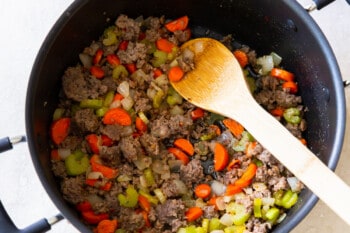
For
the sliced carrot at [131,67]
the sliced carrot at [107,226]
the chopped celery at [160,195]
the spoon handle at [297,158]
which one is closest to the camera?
the spoon handle at [297,158]

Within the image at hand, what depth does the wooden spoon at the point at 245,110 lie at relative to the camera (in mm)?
2059

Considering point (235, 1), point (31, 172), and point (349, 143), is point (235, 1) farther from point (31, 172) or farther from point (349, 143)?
point (31, 172)

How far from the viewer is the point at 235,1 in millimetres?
2539

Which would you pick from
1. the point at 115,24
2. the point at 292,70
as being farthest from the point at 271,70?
the point at 115,24

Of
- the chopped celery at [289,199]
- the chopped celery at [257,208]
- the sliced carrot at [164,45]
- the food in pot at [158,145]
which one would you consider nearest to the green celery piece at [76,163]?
the food in pot at [158,145]

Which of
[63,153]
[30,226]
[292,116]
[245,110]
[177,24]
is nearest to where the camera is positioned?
[30,226]

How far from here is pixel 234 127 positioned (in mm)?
2568

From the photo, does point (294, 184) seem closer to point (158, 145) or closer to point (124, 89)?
point (158, 145)

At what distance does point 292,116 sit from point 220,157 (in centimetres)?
34

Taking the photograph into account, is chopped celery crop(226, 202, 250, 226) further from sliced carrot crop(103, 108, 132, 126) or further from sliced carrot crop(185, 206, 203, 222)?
sliced carrot crop(103, 108, 132, 126)

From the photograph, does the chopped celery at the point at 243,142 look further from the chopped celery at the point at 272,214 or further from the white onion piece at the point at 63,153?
the white onion piece at the point at 63,153

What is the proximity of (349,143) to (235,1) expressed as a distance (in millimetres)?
760

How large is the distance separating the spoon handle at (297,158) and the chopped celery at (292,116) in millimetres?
269

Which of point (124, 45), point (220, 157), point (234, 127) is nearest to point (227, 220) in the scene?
point (220, 157)
